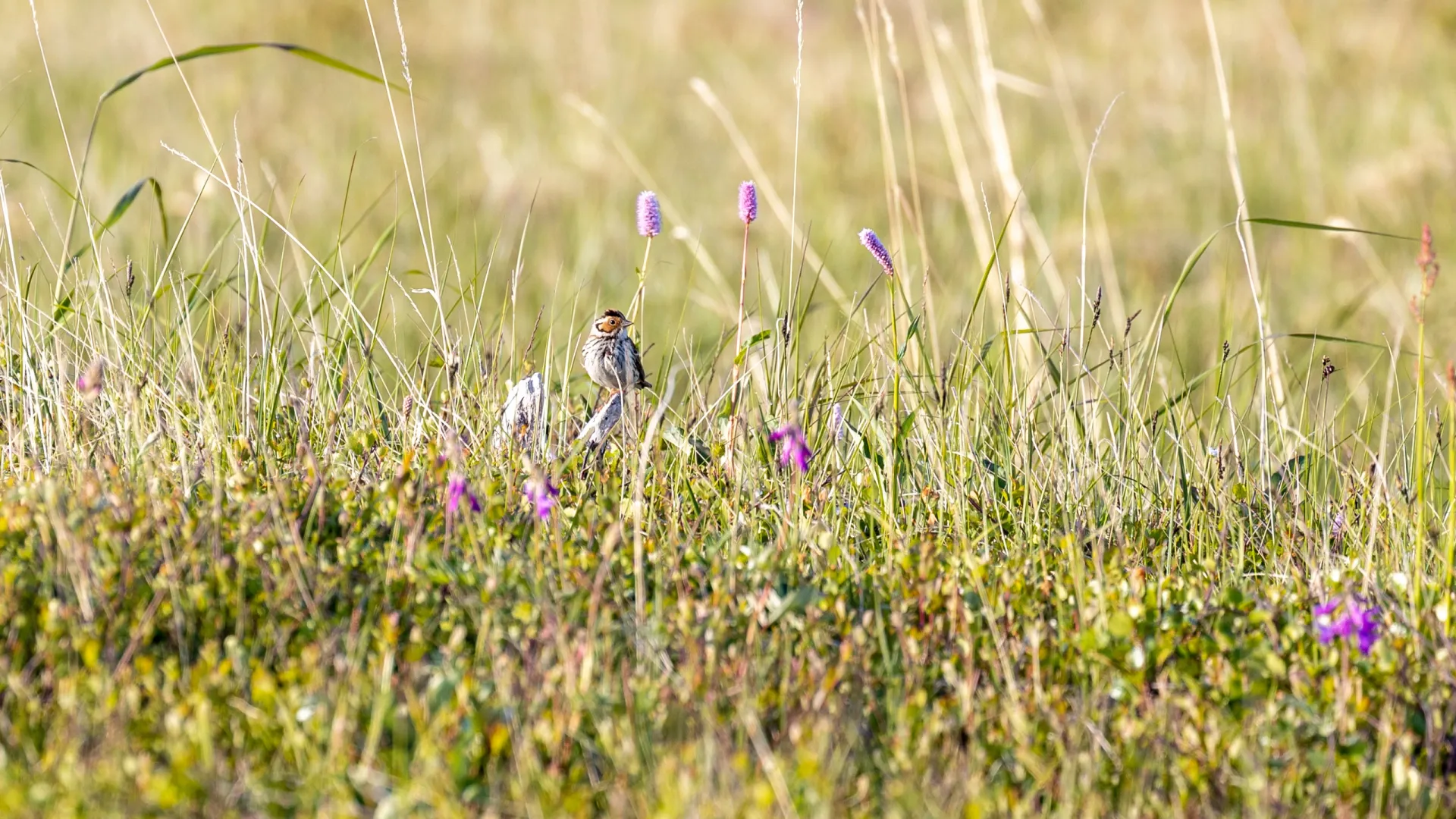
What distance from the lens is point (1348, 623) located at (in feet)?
7.79

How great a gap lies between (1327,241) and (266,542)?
8769mm

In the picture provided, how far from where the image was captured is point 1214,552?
2.89 meters

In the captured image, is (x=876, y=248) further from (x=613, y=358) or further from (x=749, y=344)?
(x=613, y=358)

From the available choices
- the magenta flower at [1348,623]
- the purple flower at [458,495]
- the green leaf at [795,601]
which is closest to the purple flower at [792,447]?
the green leaf at [795,601]

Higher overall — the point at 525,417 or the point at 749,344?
the point at 749,344

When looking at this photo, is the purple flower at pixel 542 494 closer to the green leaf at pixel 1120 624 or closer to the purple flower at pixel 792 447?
the purple flower at pixel 792 447

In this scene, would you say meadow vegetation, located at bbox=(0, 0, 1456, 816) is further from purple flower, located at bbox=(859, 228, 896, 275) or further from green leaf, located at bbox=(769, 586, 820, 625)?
purple flower, located at bbox=(859, 228, 896, 275)

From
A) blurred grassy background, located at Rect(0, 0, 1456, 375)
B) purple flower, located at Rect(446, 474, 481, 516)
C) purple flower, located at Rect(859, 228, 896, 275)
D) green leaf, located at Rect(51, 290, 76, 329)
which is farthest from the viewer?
blurred grassy background, located at Rect(0, 0, 1456, 375)

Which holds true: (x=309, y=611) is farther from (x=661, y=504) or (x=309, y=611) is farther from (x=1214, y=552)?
(x=1214, y=552)

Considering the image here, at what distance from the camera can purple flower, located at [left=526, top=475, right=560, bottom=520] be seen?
253 centimetres

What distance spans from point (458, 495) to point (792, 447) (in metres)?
0.70

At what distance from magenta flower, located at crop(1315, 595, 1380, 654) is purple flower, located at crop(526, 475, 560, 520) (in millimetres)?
1331

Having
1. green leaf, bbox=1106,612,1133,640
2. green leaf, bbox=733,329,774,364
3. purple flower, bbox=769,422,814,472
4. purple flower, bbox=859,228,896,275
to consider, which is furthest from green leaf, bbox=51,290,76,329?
A: green leaf, bbox=1106,612,1133,640

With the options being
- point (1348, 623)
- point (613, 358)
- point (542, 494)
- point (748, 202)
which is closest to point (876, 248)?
point (748, 202)
